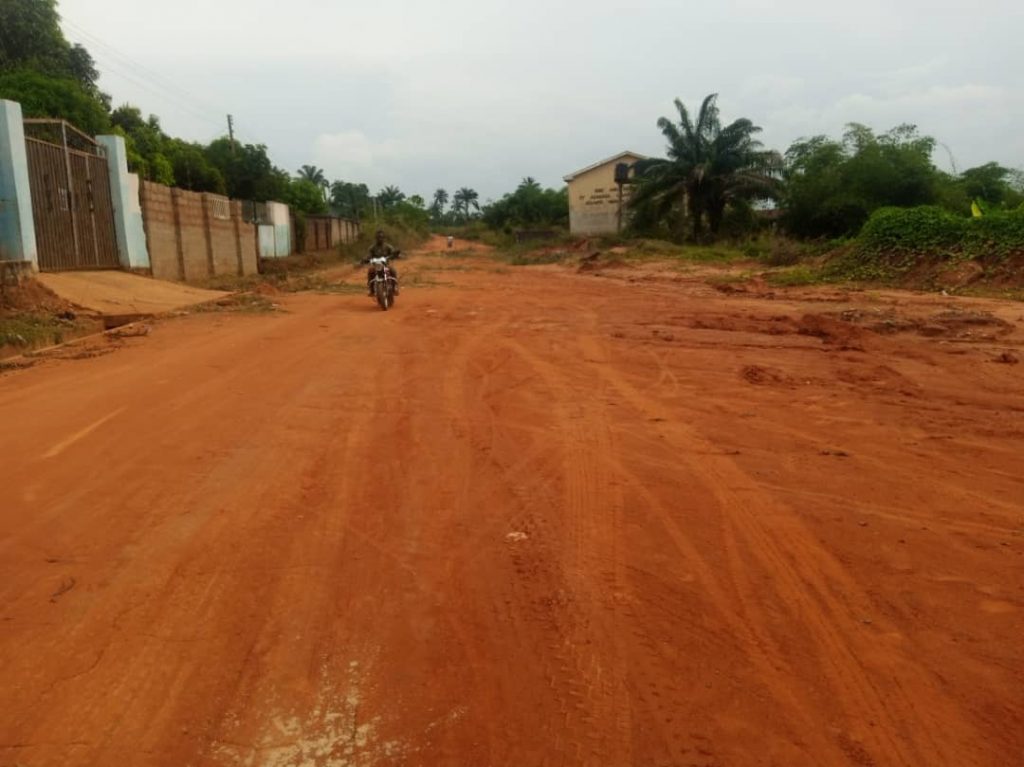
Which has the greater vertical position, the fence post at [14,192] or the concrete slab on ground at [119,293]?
the fence post at [14,192]

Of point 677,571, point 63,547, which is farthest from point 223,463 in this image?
point 677,571

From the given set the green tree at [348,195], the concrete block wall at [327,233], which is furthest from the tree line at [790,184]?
the green tree at [348,195]

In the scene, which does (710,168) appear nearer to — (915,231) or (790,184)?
(790,184)

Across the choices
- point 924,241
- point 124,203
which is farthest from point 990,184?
point 124,203

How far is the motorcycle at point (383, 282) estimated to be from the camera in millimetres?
14523

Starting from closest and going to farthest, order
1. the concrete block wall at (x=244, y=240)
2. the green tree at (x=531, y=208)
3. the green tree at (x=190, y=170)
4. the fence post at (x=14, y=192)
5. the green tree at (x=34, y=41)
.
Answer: the fence post at (x=14, y=192) → the concrete block wall at (x=244, y=240) → the green tree at (x=34, y=41) → the green tree at (x=190, y=170) → the green tree at (x=531, y=208)

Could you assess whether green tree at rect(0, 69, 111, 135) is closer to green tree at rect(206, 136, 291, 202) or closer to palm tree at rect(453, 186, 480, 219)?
green tree at rect(206, 136, 291, 202)

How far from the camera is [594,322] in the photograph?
41.5ft

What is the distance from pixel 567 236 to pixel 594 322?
121ft

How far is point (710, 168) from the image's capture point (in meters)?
35.4

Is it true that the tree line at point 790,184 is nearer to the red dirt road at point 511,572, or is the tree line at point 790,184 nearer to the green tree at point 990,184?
the green tree at point 990,184

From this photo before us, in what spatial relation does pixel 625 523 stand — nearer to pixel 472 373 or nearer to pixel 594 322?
pixel 472 373

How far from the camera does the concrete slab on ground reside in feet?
42.1

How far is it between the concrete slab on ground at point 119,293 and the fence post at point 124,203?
1.90 feet
